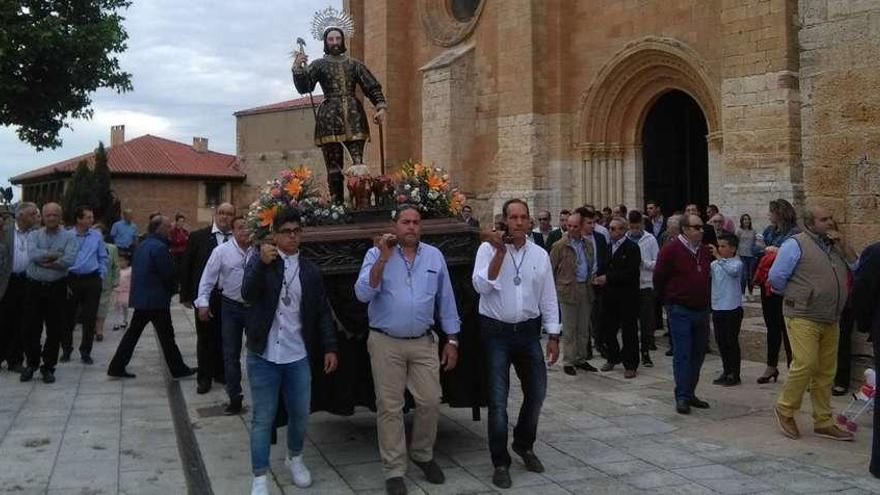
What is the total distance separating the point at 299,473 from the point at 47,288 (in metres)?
4.61

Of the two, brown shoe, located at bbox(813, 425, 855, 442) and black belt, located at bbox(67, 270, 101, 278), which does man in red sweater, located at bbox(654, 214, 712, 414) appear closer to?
brown shoe, located at bbox(813, 425, 855, 442)

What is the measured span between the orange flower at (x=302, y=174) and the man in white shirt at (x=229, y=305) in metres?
0.84

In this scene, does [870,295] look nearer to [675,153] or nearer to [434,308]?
[434,308]

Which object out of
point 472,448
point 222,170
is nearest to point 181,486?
point 472,448

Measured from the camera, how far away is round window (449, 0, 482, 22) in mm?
19250

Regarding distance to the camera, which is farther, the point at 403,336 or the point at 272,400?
the point at 403,336

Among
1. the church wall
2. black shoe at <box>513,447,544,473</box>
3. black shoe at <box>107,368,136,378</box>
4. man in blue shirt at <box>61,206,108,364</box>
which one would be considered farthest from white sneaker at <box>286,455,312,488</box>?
man in blue shirt at <box>61,206,108,364</box>

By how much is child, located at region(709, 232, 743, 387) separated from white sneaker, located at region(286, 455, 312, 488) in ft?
15.1

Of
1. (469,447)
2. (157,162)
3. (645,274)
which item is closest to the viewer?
(469,447)

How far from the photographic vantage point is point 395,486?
4.56m

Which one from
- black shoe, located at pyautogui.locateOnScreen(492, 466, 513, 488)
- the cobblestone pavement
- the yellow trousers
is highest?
the yellow trousers

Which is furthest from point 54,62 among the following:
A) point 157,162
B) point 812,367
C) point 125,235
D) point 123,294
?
point 157,162

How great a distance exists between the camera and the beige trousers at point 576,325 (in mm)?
8453

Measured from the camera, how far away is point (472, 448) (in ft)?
18.3
